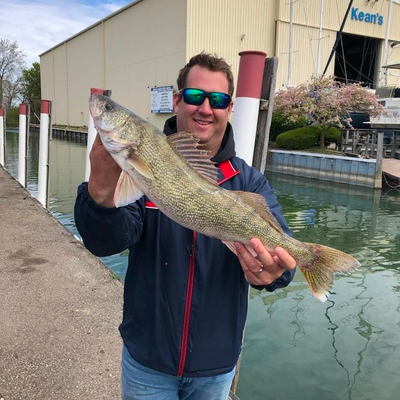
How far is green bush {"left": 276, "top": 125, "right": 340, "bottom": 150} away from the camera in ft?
74.8

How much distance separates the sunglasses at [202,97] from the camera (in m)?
2.09

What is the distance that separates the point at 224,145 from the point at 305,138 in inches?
849

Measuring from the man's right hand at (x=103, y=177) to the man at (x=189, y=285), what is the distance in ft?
0.38

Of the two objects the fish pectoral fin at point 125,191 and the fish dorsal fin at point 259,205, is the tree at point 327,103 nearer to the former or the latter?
the fish dorsal fin at point 259,205

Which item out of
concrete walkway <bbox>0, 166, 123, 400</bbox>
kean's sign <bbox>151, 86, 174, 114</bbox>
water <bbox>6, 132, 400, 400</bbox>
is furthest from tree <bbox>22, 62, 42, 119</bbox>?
concrete walkway <bbox>0, 166, 123, 400</bbox>

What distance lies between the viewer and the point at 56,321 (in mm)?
4078

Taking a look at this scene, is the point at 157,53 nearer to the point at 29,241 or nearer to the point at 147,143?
the point at 29,241

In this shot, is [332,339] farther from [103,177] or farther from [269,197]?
[103,177]

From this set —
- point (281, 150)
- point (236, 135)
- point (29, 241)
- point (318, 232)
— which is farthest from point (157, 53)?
point (236, 135)

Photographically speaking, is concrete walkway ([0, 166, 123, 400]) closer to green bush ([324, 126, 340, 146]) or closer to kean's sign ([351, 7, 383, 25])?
green bush ([324, 126, 340, 146])

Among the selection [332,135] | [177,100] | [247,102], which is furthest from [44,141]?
[332,135]

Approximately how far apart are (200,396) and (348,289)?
6110 mm

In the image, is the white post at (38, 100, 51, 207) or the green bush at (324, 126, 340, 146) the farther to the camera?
the green bush at (324, 126, 340, 146)

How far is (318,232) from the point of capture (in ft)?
39.1
